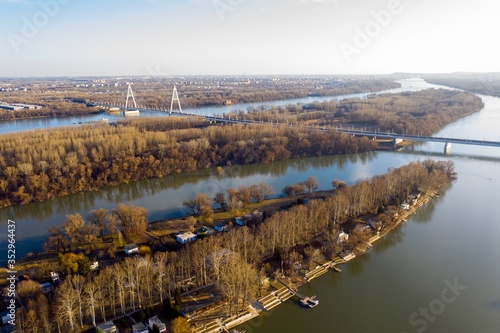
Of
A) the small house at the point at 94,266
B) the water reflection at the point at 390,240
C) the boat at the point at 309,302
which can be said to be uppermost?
the small house at the point at 94,266

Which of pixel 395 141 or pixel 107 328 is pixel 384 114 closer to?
pixel 395 141

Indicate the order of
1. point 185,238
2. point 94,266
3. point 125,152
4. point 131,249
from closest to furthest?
point 94,266
point 131,249
point 185,238
point 125,152

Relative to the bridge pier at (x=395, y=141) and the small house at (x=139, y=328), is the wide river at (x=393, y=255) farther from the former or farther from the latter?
the bridge pier at (x=395, y=141)

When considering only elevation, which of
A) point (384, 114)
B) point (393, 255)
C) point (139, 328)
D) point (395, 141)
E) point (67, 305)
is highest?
point (384, 114)

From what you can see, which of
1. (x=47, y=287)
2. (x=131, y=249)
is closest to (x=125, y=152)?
(x=131, y=249)

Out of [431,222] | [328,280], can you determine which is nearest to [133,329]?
[328,280]

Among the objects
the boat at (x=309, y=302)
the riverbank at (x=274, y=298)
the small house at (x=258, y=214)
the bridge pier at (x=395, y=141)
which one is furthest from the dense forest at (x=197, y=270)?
the bridge pier at (x=395, y=141)

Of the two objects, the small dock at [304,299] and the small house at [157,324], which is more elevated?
the small house at [157,324]
